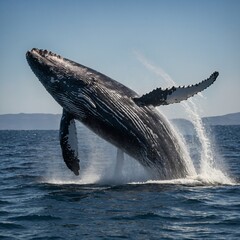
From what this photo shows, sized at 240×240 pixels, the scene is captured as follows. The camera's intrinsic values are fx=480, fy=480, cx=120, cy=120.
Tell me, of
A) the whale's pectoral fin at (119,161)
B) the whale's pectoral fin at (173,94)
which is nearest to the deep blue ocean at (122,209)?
the whale's pectoral fin at (119,161)

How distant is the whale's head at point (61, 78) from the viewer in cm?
1209

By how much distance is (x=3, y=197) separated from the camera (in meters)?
11.8

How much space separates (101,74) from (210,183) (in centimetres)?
413

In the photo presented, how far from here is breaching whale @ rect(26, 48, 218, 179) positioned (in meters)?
12.1

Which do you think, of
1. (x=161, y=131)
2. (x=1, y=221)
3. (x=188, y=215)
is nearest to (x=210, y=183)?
(x=161, y=131)

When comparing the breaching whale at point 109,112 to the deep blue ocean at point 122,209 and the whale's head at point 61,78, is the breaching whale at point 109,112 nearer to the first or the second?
the whale's head at point 61,78

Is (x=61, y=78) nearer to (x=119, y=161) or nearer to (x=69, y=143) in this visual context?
(x=69, y=143)

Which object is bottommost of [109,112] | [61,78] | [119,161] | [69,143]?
[119,161]

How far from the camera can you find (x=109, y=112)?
39.7ft

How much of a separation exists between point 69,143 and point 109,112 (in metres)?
1.37

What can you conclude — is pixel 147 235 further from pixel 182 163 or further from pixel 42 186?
pixel 42 186

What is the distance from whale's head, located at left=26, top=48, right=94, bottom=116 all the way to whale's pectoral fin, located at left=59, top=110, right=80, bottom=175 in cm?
43

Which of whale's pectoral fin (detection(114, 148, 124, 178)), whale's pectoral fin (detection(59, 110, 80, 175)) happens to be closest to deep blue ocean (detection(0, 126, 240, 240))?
whale's pectoral fin (detection(114, 148, 124, 178))

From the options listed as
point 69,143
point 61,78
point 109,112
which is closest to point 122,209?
point 109,112
